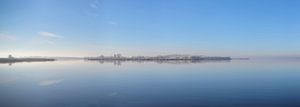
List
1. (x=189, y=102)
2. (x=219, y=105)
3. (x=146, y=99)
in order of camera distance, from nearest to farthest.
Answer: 1. (x=219, y=105)
2. (x=189, y=102)
3. (x=146, y=99)

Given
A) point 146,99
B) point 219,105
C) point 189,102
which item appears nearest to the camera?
point 219,105

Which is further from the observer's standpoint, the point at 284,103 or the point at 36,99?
the point at 36,99

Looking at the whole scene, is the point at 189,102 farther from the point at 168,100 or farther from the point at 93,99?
the point at 93,99

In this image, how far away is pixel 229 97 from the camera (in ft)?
67.5

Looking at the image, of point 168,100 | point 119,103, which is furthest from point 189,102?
point 119,103

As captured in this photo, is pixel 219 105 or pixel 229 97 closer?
pixel 219 105

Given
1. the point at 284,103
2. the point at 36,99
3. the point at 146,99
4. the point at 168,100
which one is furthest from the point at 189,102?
the point at 36,99

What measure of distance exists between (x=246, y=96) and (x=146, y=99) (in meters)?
7.25

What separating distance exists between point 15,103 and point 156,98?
9.06 m

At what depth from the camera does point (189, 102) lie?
61.1ft

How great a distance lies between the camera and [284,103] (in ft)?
59.7

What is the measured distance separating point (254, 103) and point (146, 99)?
6.93 metres

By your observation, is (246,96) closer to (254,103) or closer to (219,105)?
(254,103)

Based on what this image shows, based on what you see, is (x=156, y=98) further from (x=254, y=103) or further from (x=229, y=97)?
(x=254, y=103)
